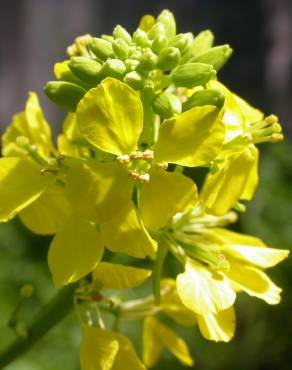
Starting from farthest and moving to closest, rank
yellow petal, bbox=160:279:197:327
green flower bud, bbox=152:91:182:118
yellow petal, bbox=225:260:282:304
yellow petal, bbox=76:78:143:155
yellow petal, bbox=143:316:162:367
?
yellow petal, bbox=143:316:162:367 < yellow petal, bbox=160:279:197:327 < yellow petal, bbox=225:260:282:304 < green flower bud, bbox=152:91:182:118 < yellow petal, bbox=76:78:143:155

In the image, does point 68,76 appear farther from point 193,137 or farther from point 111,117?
point 193,137

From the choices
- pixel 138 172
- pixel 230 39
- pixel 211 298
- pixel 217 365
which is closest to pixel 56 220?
pixel 138 172

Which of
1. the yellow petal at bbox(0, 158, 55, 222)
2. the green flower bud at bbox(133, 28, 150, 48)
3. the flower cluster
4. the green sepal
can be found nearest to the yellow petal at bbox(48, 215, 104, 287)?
the flower cluster

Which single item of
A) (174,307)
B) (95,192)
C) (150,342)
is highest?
(95,192)

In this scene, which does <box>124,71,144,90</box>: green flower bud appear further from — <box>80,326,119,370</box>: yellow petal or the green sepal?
<box>80,326,119,370</box>: yellow petal

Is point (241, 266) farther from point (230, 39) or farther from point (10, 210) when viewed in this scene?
point (230, 39)

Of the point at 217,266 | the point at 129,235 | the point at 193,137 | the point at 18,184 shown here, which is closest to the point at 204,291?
Answer: the point at 217,266

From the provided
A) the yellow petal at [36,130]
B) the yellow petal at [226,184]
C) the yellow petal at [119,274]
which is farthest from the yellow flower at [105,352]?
the yellow petal at [36,130]

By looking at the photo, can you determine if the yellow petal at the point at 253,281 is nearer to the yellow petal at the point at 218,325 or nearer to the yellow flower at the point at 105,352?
the yellow petal at the point at 218,325
